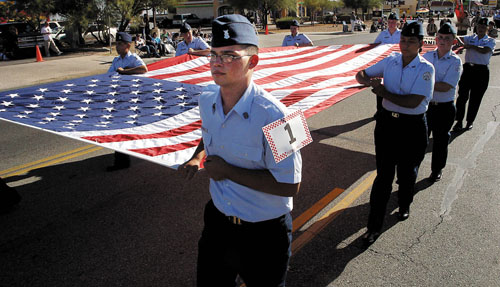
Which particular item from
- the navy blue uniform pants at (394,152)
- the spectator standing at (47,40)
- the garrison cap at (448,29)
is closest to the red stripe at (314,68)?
the garrison cap at (448,29)

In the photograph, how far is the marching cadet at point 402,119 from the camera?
11.9ft

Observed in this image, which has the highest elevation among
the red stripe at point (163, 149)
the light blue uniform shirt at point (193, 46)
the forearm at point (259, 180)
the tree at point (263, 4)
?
the tree at point (263, 4)

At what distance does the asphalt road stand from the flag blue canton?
101 cm

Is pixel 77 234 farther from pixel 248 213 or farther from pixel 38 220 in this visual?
pixel 248 213

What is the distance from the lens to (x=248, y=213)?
6.80ft

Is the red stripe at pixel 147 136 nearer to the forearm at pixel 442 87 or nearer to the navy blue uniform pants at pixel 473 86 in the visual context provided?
the forearm at pixel 442 87

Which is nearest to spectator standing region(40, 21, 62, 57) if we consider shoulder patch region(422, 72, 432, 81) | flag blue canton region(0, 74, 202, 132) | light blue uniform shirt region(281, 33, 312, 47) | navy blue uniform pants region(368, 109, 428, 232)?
light blue uniform shirt region(281, 33, 312, 47)

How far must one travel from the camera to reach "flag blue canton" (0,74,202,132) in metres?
4.39

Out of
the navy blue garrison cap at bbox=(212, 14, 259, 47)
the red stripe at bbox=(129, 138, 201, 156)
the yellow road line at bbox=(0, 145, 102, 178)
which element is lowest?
the yellow road line at bbox=(0, 145, 102, 178)

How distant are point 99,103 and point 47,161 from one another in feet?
6.37

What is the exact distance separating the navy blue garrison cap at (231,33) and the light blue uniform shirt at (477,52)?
6.49m

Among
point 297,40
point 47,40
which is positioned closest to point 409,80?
point 297,40

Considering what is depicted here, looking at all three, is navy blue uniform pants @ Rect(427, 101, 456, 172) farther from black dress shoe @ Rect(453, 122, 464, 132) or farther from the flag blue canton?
the flag blue canton

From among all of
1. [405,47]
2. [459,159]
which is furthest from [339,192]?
[459,159]
